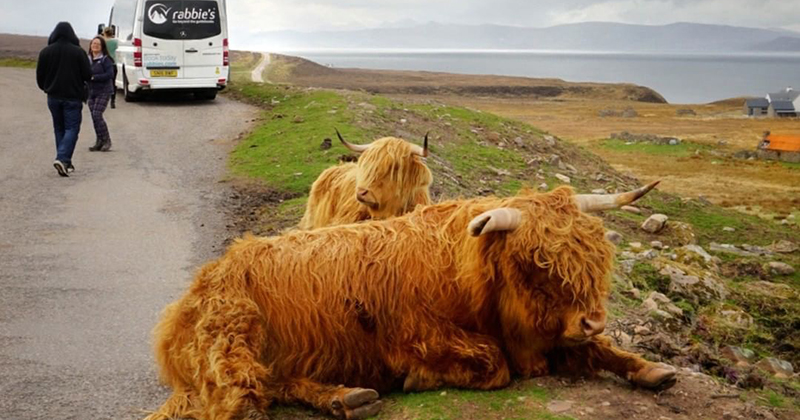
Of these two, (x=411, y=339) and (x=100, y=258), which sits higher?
(x=411, y=339)

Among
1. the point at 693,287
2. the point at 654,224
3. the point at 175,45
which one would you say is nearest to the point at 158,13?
the point at 175,45

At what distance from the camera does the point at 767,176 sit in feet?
97.2

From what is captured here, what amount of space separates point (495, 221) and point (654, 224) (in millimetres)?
9681

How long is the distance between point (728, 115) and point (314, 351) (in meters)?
66.1

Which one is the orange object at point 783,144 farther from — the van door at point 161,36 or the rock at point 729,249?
the van door at point 161,36

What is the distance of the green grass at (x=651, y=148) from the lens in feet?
Answer: 109

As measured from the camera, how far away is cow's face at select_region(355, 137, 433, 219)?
25.5ft

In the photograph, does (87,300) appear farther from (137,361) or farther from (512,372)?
(512,372)

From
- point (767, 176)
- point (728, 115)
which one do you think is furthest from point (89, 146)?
Result: point (728, 115)

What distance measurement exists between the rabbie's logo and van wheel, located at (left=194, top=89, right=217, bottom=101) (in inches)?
104

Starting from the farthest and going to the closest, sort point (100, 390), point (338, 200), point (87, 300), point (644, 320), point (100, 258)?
point (100, 258)
point (338, 200)
point (87, 300)
point (644, 320)
point (100, 390)

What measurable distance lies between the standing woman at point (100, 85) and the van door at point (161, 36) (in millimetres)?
6400

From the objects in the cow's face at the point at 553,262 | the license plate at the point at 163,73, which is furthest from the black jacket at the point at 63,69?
the cow's face at the point at 553,262

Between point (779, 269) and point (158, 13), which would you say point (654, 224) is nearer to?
point (779, 269)
